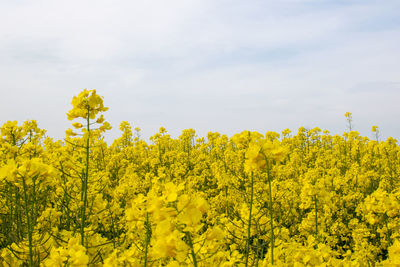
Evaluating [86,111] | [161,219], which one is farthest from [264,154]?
[86,111]

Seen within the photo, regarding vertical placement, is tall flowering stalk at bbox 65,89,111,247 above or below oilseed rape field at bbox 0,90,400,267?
above

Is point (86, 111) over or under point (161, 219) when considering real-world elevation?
over

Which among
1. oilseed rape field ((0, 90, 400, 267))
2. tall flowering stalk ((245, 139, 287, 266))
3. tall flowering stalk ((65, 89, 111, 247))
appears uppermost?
tall flowering stalk ((65, 89, 111, 247))

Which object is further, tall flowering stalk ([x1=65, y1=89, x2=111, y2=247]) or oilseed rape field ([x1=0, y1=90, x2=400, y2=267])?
tall flowering stalk ([x1=65, y1=89, x2=111, y2=247])

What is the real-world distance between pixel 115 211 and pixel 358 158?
330 inches

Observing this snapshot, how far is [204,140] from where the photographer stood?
13.0m

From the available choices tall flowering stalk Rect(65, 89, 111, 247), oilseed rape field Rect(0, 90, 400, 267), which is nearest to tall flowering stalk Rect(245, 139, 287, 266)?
oilseed rape field Rect(0, 90, 400, 267)

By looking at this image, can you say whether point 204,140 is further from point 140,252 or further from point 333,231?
point 140,252

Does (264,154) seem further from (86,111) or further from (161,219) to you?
(86,111)

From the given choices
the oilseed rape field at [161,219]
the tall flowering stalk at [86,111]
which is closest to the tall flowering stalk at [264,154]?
the oilseed rape field at [161,219]

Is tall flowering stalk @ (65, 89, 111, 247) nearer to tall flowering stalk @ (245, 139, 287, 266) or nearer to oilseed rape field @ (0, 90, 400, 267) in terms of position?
oilseed rape field @ (0, 90, 400, 267)

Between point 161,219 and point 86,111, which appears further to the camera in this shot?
point 86,111

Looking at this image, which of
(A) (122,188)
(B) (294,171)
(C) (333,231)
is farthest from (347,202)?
(A) (122,188)

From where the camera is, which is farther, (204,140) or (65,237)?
(204,140)
